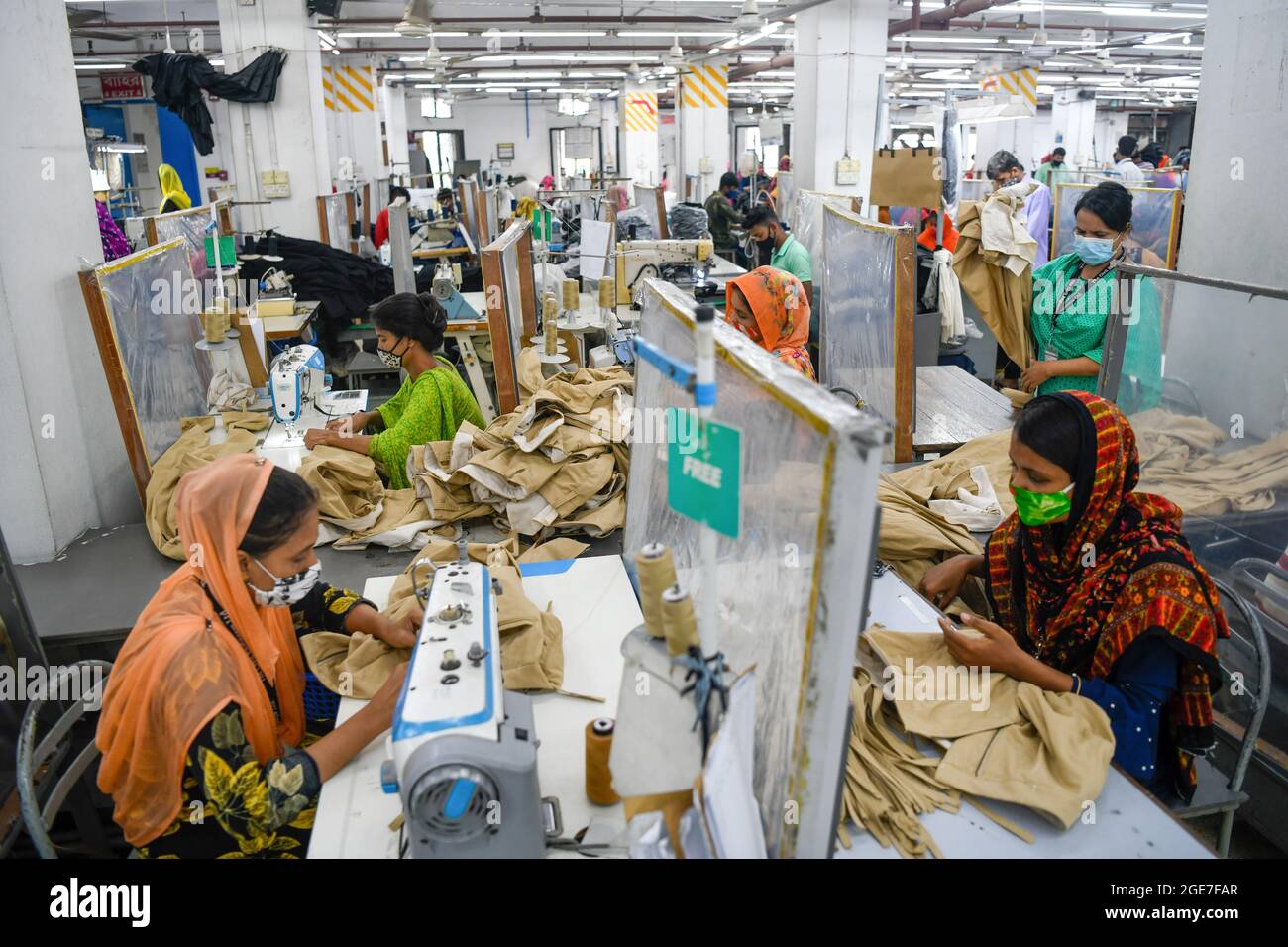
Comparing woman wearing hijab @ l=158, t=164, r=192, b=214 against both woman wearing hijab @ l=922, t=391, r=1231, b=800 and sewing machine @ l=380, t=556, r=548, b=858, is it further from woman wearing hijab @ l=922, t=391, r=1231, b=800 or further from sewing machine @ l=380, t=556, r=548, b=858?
woman wearing hijab @ l=922, t=391, r=1231, b=800

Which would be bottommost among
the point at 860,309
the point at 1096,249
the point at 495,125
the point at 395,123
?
the point at 860,309

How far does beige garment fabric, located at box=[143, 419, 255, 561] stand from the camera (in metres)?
2.78

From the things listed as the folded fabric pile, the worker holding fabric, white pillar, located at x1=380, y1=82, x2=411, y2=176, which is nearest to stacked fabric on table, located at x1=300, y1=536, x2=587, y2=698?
the folded fabric pile

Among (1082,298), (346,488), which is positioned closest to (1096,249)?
(1082,298)

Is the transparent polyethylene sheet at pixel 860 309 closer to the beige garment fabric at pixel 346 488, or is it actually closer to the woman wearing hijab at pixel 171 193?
the beige garment fabric at pixel 346 488

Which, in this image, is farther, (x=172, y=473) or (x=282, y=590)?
(x=172, y=473)

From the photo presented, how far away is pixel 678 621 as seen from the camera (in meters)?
1.12

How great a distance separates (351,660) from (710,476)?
112 centimetres

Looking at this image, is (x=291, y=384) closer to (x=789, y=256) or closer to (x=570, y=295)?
(x=570, y=295)

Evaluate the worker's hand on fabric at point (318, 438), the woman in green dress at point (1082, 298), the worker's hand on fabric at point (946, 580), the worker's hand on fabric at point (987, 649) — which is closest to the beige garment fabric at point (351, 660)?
the worker's hand on fabric at point (987, 649)

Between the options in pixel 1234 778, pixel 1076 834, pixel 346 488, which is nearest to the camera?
pixel 1076 834

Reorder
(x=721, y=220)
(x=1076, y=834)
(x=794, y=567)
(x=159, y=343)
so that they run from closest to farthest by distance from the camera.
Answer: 1. (x=794, y=567)
2. (x=1076, y=834)
3. (x=159, y=343)
4. (x=721, y=220)
